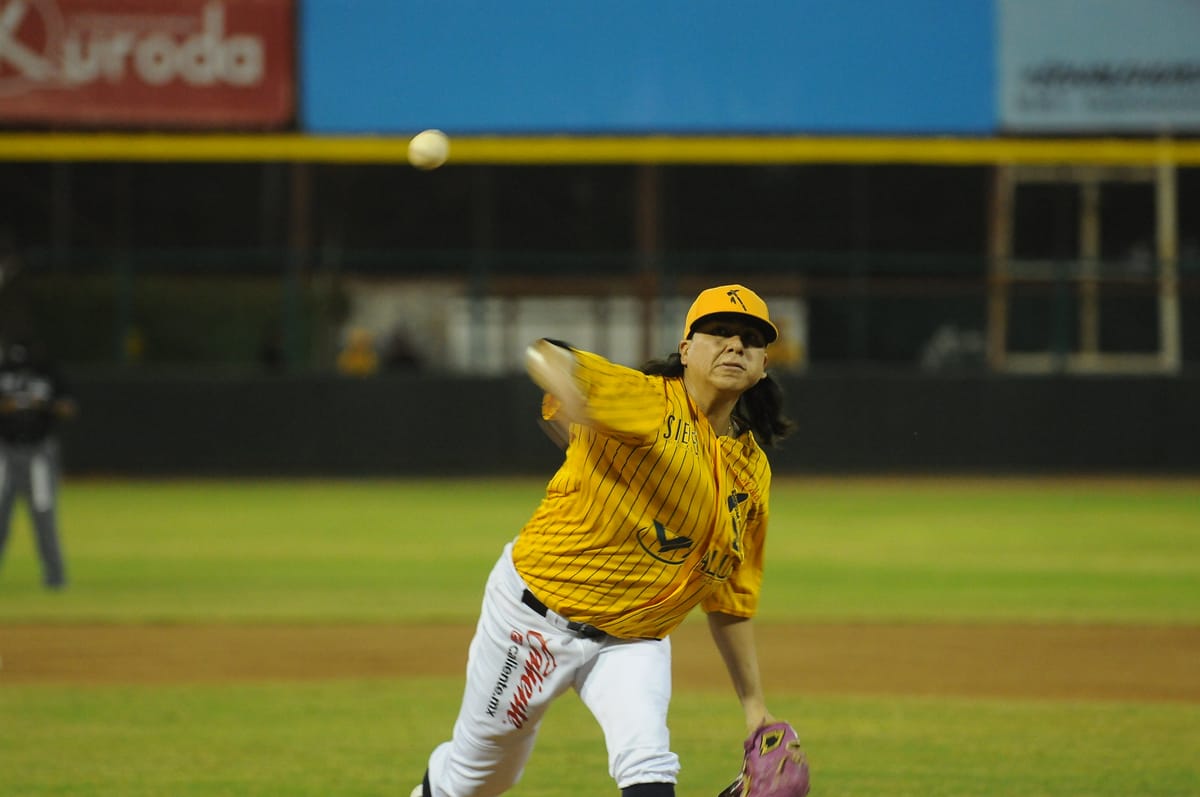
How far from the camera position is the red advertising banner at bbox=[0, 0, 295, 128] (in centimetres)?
2020

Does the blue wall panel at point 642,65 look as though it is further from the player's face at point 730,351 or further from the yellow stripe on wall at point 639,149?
the player's face at point 730,351

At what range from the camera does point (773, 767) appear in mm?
4039

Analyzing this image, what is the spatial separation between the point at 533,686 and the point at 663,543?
0.53 metres

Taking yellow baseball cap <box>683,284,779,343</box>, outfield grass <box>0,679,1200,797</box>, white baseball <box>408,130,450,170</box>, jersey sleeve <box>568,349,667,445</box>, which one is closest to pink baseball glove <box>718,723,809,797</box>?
jersey sleeve <box>568,349,667,445</box>

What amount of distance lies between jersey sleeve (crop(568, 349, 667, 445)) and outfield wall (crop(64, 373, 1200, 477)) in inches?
663

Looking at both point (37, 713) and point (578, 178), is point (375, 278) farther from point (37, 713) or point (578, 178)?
point (37, 713)

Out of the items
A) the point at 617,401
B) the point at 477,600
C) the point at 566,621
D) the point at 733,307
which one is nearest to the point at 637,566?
the point at 566,621

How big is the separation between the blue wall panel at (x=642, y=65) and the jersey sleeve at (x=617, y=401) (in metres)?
17.1

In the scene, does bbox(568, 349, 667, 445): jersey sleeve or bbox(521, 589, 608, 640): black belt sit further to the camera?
bbox(521, 589, 608, 640): black belt

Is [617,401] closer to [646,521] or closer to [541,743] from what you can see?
[646,521]

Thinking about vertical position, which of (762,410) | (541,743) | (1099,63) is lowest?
(541,743)

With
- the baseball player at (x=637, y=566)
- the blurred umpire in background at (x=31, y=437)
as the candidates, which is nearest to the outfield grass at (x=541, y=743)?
the baseball player at (x=637, y=566)

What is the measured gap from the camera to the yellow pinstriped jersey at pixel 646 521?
389 centimetres

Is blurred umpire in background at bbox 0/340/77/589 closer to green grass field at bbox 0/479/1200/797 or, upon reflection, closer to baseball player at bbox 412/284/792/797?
green grass field at bbox 0/479/1200/797
